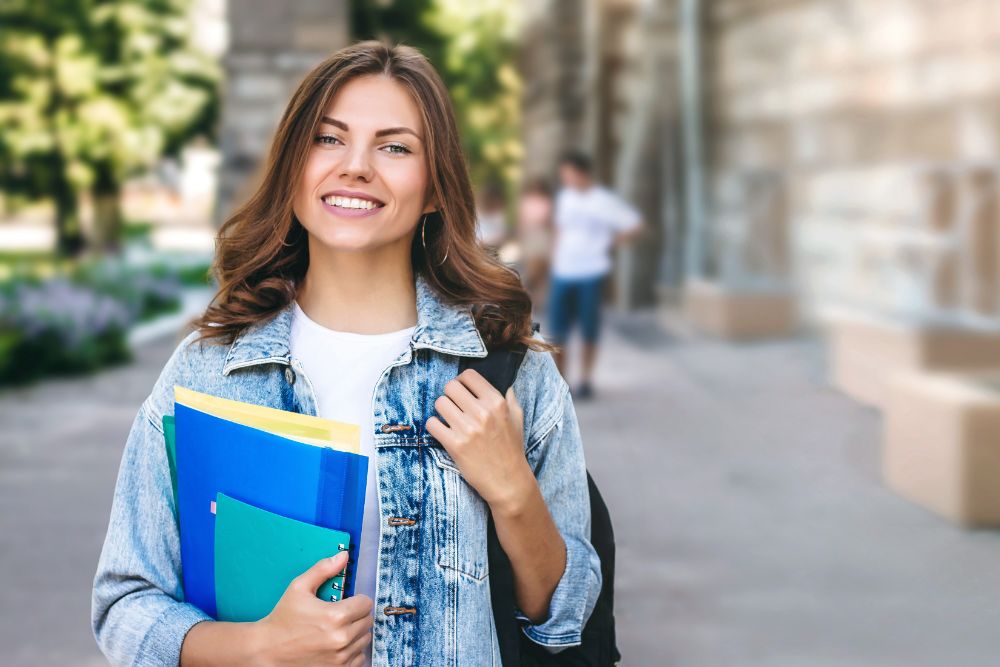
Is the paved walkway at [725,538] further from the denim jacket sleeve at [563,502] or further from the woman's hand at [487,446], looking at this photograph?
the woman's hand at [487,446]

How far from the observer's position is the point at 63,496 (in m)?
7.29

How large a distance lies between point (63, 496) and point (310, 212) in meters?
5.73

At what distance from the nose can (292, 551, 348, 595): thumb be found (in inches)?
23.1

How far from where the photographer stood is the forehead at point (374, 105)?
205cm

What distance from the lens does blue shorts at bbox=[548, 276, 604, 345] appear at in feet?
35.7

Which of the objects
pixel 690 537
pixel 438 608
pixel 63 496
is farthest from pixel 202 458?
pixel 63 496

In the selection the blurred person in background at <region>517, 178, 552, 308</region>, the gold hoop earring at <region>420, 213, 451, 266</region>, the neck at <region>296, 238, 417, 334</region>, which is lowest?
the blurred person in background at <region>517, 178, 552, 308</region>

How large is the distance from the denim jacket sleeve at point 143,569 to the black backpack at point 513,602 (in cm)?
44

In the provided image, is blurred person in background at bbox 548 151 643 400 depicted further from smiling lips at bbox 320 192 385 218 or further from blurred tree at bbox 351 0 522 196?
blurred tree at bbox 351 0 522 196

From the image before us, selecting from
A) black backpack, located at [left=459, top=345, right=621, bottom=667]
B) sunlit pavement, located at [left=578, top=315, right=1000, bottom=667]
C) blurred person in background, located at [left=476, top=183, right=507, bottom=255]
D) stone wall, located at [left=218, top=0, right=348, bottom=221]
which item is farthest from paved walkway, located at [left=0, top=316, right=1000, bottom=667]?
stone wall, located at [left=218, top=0, right=348, bottom=221]

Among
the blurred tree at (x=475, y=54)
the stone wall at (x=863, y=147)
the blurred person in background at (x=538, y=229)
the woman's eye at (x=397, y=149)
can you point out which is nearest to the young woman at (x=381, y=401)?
the woman's eye at (x=397, y=149)

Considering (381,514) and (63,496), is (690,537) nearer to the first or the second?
(63,496)

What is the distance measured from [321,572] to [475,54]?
31.0 meters

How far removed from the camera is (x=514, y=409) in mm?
2008
